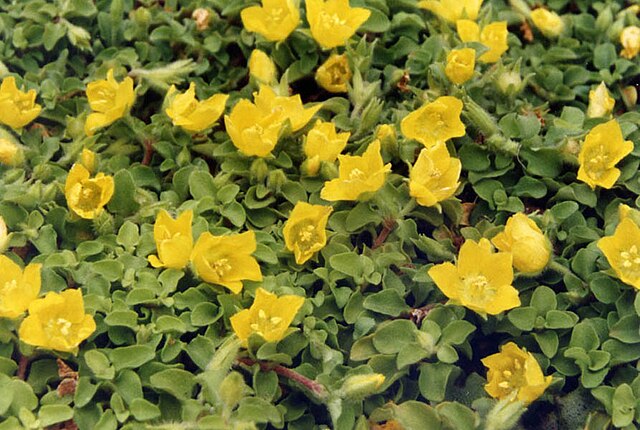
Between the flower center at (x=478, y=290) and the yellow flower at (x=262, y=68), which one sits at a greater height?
the yellow flower at (x=262, y=68)

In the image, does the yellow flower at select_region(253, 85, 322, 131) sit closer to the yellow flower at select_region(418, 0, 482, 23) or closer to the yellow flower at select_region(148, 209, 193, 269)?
the yellow flower at select_region(148, 209, 193, 269)

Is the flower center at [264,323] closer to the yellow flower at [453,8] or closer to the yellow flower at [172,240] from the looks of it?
the yellow flower at [172,240]

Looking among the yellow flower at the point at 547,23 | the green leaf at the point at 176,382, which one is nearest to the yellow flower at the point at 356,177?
the green leaf at the point at 176,382

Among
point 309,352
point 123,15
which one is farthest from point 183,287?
point 123,15

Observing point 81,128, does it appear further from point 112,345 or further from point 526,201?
point 526,201

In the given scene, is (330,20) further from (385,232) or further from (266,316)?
(266,316)

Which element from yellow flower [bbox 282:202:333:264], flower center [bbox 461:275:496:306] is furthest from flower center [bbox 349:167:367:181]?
flower center [bbox 461:275:496:306]
